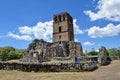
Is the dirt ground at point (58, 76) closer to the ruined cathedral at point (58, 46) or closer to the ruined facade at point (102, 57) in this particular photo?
the ruined facade at point (102, 57)

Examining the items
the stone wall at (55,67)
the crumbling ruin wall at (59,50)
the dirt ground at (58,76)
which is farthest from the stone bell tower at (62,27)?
the dirt ground at (58,76)

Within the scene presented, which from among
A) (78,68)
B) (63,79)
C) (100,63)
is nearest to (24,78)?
(63,79)

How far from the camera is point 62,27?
202ft

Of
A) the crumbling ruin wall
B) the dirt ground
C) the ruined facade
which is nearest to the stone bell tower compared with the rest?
the crumbling ruin wall

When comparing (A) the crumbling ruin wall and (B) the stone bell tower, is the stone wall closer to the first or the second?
(A) the crumbling ruin wall

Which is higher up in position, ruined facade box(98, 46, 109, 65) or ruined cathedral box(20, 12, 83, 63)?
ruined cathedral box(20, 12, 83, 63)

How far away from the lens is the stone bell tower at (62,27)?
2372 inches

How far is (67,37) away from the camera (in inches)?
2334

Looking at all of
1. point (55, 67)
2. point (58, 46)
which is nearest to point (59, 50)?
point (58, 46)

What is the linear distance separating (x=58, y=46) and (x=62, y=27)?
1635 centimetres

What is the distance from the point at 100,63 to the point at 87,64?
481 centimetres

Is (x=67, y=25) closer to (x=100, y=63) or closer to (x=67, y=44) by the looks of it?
(x=67, y=44)

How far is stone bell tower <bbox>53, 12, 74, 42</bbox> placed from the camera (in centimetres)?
6025

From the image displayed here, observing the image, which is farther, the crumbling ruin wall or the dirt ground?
the crumbling ruin wall
